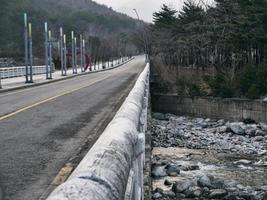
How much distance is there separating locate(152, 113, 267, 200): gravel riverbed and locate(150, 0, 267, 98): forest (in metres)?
4.50

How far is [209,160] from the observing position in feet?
72.5

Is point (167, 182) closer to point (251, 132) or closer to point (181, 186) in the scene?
point (181, 186)

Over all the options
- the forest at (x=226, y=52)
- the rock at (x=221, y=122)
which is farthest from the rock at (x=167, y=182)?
the forest at (x=226, y=52)

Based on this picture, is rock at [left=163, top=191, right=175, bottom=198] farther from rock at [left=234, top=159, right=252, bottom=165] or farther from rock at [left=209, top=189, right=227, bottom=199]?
rock at [left=234, top=159, right=252, bottom=165]

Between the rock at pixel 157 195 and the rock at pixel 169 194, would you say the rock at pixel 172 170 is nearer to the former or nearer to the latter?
the rock at pixel 169 194

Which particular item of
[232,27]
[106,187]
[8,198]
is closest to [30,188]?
[8,198]

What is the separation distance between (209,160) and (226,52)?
37651 millimetres

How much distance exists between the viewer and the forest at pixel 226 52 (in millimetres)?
41375

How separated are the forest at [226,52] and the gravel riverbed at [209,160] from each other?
4.50m

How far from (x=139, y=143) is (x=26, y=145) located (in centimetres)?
538

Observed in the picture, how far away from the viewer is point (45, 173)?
7996 mm

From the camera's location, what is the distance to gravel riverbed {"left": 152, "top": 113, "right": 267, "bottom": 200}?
1500 cm

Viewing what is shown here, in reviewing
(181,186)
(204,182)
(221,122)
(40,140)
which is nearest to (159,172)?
(204,182)

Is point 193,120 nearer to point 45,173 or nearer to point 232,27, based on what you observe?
point 232,27
